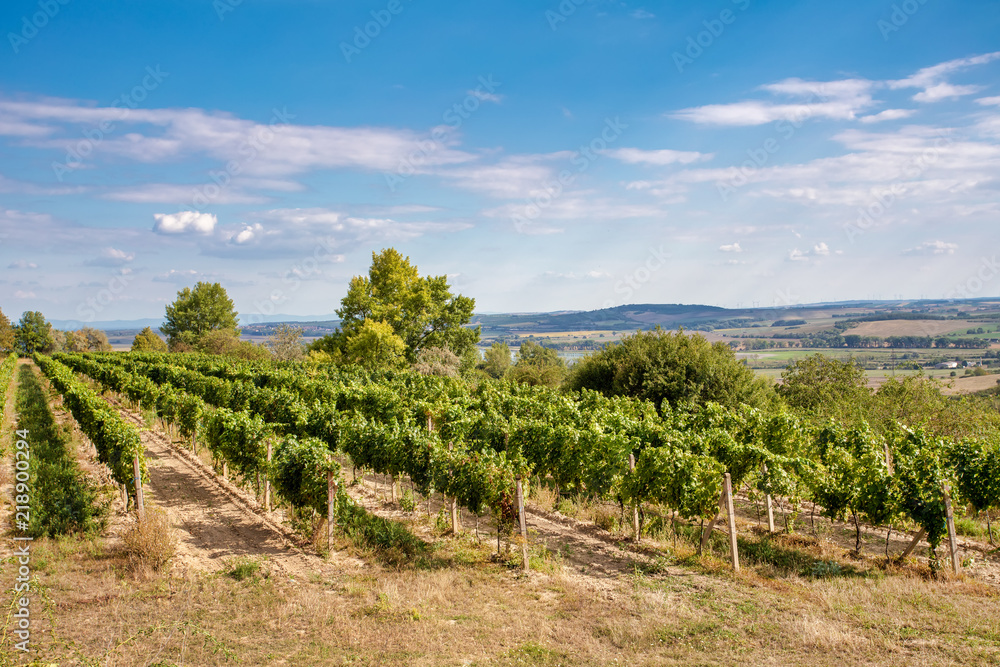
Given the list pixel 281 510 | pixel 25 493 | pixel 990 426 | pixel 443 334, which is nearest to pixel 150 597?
pixel 281 510

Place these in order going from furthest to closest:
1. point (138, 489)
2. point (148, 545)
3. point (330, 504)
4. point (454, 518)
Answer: point (454, 518) → point (138, 489) → point (330, 504) → point (148, 545)

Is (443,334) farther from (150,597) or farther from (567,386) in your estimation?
(150,597)

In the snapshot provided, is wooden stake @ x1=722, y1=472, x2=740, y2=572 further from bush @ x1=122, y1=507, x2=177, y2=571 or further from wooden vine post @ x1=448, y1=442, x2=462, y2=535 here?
bush @ x1=122, y1=507, x2=177, y2=571

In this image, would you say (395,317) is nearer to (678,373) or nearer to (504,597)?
(678,373)

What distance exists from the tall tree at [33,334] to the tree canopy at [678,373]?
3785 inches

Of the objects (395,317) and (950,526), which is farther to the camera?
(395,317)

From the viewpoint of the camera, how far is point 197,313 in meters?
83.7

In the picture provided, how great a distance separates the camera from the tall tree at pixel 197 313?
8344 centimetres

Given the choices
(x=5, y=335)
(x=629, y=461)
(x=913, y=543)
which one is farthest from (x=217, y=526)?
(x=5, y=335)

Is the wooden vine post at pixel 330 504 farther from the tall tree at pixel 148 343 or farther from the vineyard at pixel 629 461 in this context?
the tall tree at pixel 148 343

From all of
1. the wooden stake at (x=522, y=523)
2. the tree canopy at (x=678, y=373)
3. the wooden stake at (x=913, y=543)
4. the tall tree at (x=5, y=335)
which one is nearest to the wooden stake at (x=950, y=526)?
the wooden stake at (x=913, y=543)

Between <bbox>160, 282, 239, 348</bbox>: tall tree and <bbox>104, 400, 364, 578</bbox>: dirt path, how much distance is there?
2875 inches

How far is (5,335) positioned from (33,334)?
7.30 m

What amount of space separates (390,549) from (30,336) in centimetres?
10375
